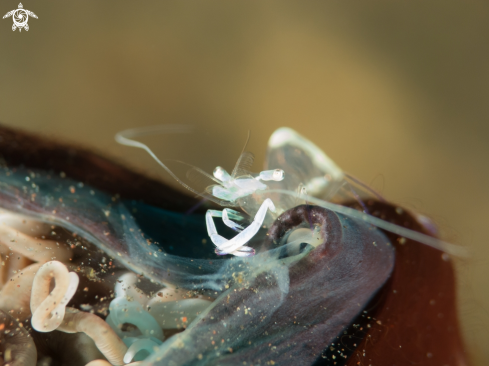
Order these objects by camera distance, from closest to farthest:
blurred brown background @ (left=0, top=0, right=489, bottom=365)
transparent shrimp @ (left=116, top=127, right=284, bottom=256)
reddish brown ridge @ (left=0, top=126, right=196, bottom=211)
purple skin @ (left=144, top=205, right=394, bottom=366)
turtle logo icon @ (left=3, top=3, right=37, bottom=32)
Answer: purple skin @ (left=144, top=205, right=394, bottom=366) → transparent shrimp @ (left=116, top=127, right=284, bottom=256) → reddish brown ridge @ (left=0, top=126, right=196, bottom=211) → blurred brown background @ (left=0, top=0, right=489, bottom=365) → turtle logo icon @ (left=3, top=3, right=37, bottom=32)

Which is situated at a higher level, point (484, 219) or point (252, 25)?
point (252, 25)

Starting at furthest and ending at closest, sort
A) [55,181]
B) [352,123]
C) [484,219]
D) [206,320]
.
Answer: [352,123] < [484,219] < [55,181] < [206,320]

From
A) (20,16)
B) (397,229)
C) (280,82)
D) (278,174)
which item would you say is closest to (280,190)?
(278,174)

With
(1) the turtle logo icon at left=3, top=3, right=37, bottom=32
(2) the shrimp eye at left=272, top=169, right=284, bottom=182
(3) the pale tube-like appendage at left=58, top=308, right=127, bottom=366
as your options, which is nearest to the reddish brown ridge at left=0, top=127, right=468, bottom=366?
(2) the shrimp eye at left=272, top=169, right=284, bottom=182

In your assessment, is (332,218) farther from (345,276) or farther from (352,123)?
(352,123)

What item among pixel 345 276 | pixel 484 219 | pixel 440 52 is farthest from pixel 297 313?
pixel 440 52

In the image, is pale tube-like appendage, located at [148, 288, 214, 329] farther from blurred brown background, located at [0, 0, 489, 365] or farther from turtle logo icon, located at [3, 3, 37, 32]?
turtle logo icon, located at [3, 3, 37, 32]
